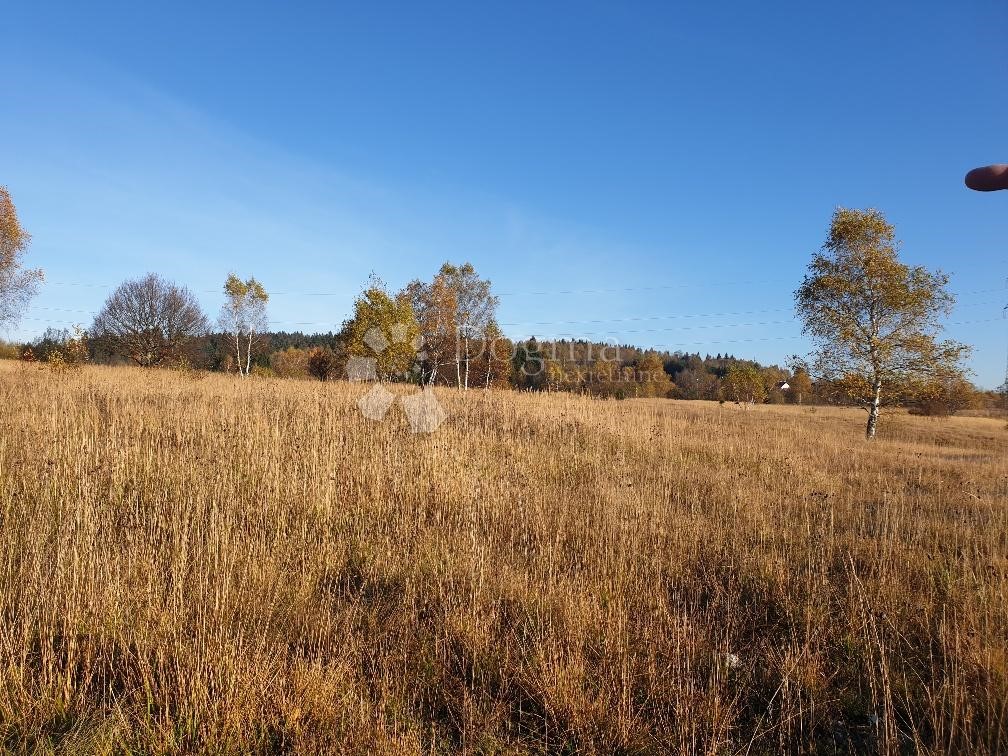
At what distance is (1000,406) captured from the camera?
57.3m

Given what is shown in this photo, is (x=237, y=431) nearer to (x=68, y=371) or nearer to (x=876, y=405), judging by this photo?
(x=68, y=371)

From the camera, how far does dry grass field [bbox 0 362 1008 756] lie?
205cm

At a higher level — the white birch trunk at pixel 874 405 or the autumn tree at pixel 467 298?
the autumn tree at pixel 467 298

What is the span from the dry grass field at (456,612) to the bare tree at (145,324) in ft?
139

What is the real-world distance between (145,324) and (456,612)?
50.3 meters

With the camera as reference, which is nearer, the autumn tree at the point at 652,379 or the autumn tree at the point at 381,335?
the autumn tree at the point at 381,335

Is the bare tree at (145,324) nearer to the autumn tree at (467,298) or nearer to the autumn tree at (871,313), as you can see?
the autumn tree at (467,298)

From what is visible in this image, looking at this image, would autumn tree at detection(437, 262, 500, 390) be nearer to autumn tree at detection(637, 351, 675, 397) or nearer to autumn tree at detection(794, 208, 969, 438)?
autumn tree at detection(794, 208, 969, 438)

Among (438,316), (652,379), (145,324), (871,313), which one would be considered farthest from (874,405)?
(652,379)

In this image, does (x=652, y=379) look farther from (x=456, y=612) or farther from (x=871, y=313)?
(x=456, y=612)

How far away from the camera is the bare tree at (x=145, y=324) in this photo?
40.5 m

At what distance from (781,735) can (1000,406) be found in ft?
268

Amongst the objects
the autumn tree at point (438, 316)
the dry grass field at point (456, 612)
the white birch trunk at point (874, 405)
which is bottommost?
the dry grass field at point (456, 612)

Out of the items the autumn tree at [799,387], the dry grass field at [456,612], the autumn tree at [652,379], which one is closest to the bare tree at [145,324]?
the dry grass field at [456,612]
